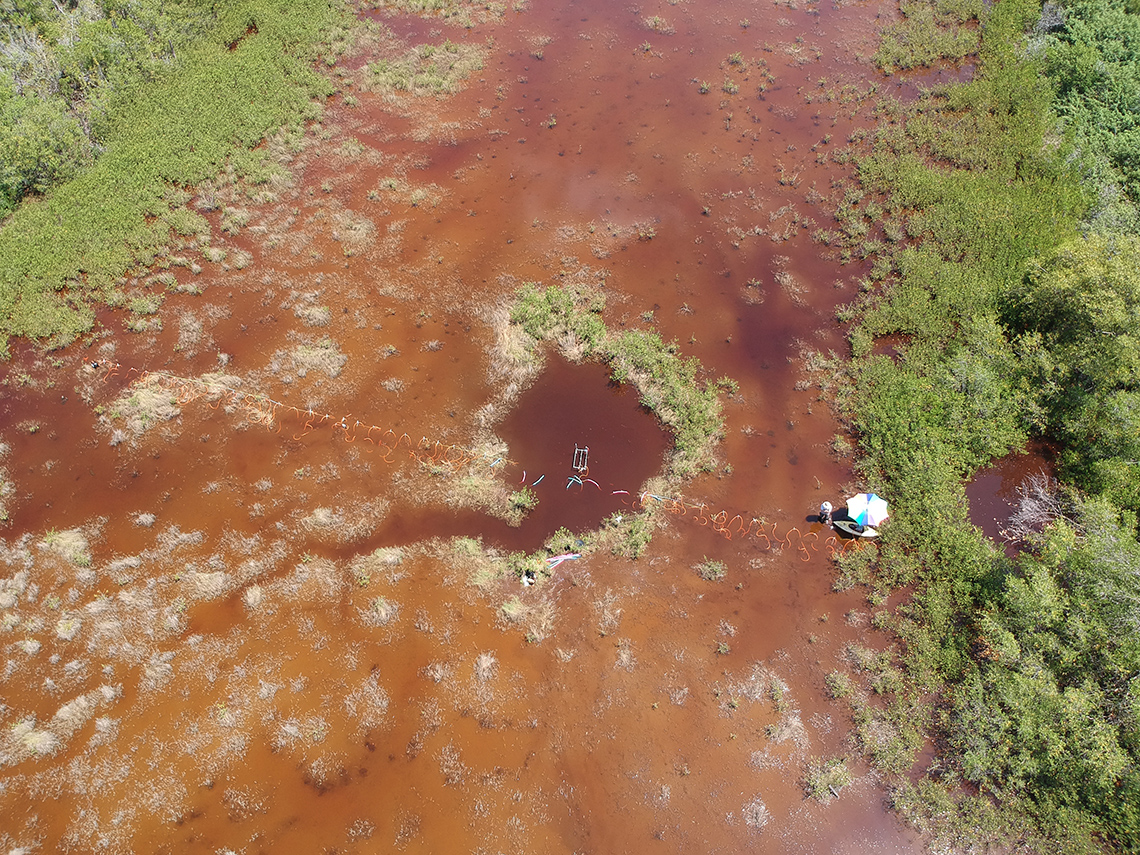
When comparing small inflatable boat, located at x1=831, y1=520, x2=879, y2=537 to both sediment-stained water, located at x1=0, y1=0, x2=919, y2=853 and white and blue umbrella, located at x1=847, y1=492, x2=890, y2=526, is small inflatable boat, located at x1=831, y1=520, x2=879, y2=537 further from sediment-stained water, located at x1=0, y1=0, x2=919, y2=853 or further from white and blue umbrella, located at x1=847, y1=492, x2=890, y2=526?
sediment-stained water, located at x1=0, y1=0, x2=919, y2=853

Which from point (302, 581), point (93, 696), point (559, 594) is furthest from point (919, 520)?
point (93, 696)

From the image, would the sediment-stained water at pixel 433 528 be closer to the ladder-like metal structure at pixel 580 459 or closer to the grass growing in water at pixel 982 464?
the ladder-like metal structure at pixel 580 459

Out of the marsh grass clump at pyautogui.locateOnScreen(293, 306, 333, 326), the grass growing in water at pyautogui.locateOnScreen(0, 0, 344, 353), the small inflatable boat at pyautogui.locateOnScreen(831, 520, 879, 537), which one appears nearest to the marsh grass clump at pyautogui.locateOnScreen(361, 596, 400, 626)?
the marsh grass clump at pyautogui.locateOnScreen(293, 306, 333, 326)

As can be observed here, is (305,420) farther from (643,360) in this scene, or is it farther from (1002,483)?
(1002,483)

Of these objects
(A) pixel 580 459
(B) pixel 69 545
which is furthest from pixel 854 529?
(B) pixel 69 545

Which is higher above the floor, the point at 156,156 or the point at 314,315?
the point at 156,156

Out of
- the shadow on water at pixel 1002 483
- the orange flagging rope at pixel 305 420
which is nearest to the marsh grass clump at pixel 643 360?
the orange flagging rope at pixel 305 420
